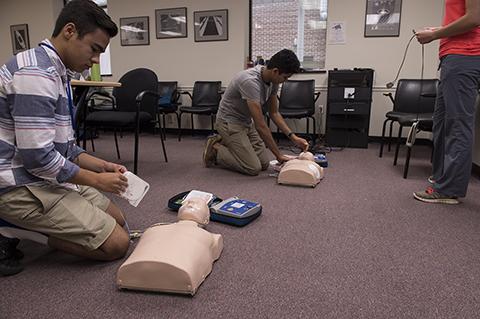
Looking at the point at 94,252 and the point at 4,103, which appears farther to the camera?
the point at 94,252

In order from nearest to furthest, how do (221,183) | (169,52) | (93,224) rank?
(93,224) → (221,183) → (169,52)

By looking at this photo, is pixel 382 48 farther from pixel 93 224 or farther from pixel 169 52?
pixel 93 224

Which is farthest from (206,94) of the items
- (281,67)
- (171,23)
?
(281,67)

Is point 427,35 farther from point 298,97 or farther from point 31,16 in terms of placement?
point 31,16

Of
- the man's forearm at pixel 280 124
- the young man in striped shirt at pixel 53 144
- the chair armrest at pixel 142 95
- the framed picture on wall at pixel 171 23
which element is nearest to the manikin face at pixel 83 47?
the young man in striped shirt at pixel 53 144

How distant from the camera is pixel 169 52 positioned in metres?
4.79

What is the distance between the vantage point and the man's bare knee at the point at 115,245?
1230 millimetres

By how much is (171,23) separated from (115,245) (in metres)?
4.08

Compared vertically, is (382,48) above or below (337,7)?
below

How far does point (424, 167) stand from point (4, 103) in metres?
2.84

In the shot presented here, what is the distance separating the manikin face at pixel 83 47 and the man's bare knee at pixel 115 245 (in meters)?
0.59

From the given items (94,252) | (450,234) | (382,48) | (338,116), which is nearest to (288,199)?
(450,234)

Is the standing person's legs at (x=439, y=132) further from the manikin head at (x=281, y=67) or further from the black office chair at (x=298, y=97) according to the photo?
the black office chair at (x=298, y=97)

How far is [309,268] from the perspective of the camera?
1.25m
